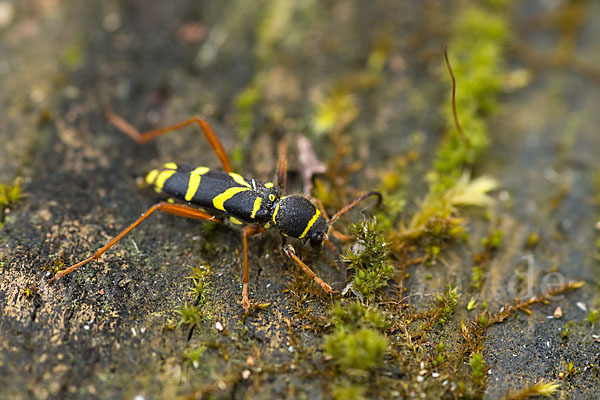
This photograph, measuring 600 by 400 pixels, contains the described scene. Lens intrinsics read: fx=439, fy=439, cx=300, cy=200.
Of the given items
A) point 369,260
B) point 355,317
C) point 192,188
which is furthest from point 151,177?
point 355,317

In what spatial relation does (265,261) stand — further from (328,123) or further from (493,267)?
(493,267)

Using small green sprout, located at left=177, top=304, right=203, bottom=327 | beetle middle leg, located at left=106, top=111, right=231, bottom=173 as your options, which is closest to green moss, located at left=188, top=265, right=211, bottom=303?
small green sprout, located at left=177, top=304, right=203, bottom=327

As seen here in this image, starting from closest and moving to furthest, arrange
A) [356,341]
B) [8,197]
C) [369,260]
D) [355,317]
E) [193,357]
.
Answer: [356,341] → [193,357] → [355,317] → [369,260] → [8,197]

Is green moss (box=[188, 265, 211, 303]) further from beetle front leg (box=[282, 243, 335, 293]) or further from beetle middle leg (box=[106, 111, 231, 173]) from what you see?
beetle middle leg (box=[106, 111, 231, 173])

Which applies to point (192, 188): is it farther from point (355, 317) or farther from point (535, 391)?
point (535, 391)

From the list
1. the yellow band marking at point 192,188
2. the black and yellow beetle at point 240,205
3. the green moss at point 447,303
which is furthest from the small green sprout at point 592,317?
the yellow band marking at point 192,188

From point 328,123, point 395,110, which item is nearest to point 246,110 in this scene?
point 328,123

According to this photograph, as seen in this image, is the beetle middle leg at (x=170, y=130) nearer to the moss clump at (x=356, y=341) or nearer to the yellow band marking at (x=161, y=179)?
the yellow band marking at (x=161, y=179)
